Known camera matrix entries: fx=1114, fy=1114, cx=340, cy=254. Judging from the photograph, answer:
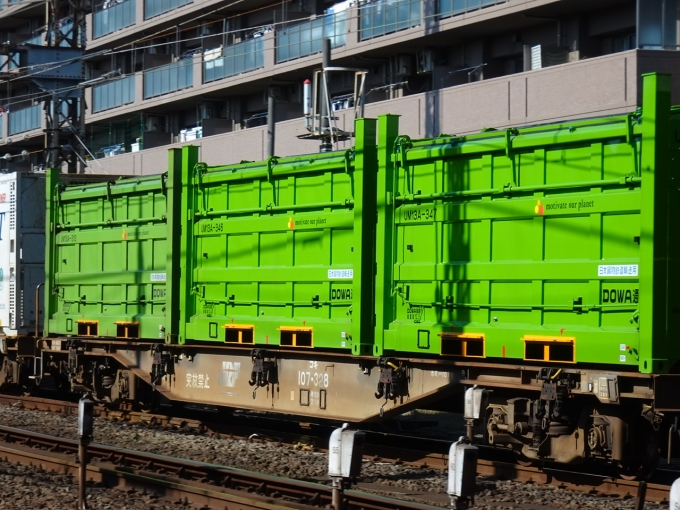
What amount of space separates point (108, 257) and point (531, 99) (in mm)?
11141

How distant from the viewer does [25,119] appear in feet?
170

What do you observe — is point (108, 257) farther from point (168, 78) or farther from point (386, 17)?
point (168, 78)

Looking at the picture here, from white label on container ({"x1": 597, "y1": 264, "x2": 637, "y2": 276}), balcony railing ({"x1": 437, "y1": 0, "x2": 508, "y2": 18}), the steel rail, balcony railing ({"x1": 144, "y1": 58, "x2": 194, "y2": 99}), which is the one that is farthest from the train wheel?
→ balcony railing ({"x1": 144, "y1": 58, "x2": 194, "y2": 99})

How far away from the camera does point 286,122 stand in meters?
34.5

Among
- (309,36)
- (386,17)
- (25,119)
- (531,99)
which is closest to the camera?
(531,99)

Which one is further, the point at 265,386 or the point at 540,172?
the point at 265,386

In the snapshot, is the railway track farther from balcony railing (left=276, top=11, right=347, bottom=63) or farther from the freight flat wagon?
balcony railing (left=276, top=11, right=347, bottom=63)

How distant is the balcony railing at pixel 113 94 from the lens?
4559 centimetres

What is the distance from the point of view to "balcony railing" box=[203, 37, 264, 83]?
3766 centimetres

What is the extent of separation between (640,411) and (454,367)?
7.74 feet

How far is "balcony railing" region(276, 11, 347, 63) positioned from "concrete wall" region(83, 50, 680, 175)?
2.59 meters

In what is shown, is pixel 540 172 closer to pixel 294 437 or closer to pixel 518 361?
pixel 518 361

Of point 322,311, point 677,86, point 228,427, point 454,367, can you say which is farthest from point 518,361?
point 677,86

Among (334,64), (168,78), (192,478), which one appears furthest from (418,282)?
(168,78)
